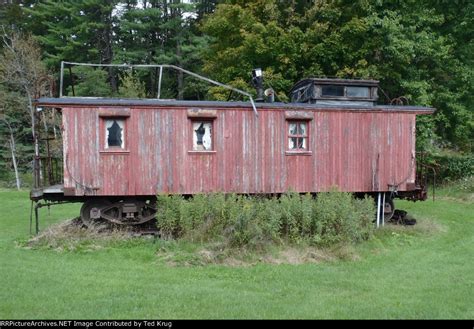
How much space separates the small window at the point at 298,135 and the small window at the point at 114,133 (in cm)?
437

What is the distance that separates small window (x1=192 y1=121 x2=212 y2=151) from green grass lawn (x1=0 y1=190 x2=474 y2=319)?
284 centimetres

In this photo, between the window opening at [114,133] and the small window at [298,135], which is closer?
the window opening at [114,133]

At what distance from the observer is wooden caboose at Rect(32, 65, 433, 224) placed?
11.8 meters

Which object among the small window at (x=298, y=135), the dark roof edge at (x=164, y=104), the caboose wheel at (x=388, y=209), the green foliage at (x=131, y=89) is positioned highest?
the green foliage at (x=131, y=89)

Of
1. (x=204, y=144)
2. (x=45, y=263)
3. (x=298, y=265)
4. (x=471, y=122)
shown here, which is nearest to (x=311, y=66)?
(x=471, y=122)

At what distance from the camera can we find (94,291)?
713 centimetres

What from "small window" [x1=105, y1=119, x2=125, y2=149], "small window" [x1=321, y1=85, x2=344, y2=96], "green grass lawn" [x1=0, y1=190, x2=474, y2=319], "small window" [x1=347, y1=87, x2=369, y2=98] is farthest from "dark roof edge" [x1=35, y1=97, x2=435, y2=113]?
"green grass lawn" [x1=0, y1=190, x2=474, y2=319]

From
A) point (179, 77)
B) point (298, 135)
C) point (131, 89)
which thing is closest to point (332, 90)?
point (298, 135)

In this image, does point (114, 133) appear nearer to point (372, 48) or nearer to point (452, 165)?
point (372, 48)

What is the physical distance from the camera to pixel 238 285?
7824mm

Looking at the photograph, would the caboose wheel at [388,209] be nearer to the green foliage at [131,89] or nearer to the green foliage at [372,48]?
the green foliage at [372,48]

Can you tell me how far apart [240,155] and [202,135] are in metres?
1.12

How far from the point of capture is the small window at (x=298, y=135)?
1303cm

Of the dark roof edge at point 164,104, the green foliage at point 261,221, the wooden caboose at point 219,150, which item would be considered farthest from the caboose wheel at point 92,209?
the dark roof edge at point 164,104
